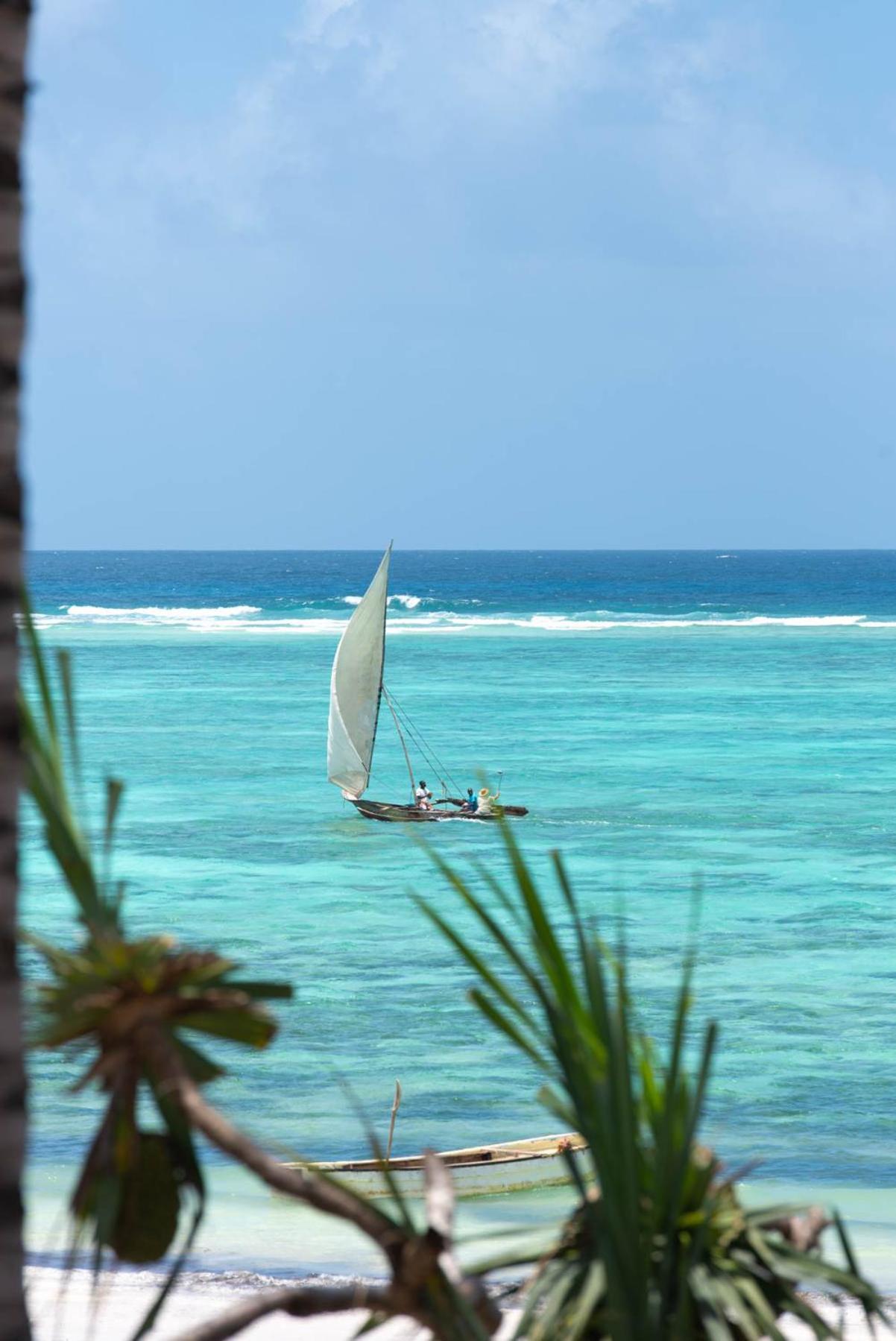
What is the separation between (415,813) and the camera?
2497cm

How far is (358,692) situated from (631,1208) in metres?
25.5

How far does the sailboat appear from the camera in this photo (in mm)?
26641

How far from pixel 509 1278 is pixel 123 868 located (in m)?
12.9

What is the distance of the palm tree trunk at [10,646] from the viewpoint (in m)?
1.89

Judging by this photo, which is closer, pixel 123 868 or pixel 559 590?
pixel 123 868

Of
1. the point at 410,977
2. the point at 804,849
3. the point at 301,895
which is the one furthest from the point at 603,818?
the point at 410,977

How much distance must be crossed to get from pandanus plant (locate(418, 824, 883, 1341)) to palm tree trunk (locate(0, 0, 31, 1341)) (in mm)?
569

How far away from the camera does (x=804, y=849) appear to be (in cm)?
2183

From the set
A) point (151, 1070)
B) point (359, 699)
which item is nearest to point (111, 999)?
point (151, 1070)

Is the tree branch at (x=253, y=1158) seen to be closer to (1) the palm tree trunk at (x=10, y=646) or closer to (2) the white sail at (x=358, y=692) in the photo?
(1) the palm tree trunk at (x=10, y=646)

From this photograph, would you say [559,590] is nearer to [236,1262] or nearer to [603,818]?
[603,818]

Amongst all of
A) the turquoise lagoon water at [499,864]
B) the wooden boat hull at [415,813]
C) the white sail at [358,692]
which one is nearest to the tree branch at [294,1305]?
the turquoise lagoon water at [499,864]

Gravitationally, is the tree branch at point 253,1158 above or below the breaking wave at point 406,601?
above

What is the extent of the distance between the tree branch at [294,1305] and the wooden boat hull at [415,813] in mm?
21764
